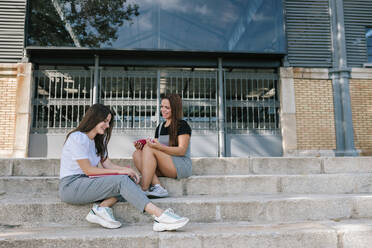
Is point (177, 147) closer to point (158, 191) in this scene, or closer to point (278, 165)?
point (158, 191)

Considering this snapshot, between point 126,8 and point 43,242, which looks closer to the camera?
point 43,242

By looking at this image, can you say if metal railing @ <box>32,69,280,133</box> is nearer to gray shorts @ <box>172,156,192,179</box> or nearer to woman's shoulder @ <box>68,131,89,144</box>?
gray shorts @ <box>172,156,192,179</box>

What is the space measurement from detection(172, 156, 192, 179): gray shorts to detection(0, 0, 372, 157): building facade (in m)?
3.89

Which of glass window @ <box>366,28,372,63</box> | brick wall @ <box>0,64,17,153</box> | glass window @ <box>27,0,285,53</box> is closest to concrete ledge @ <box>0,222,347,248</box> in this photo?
brick wall @ <box>0,64,17,153</box>

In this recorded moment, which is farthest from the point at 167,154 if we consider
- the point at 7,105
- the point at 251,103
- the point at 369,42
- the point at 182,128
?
the point at 369,42

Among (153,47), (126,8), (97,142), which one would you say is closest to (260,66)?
(153,47)

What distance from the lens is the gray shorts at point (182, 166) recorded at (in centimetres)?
325

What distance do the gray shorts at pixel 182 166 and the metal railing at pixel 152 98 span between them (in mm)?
3952

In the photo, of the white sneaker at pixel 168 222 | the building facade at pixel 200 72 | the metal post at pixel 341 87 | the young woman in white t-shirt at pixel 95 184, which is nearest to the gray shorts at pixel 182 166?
the young woman in white t-shirt at pixel 95 184

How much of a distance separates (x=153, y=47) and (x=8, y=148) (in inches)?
175

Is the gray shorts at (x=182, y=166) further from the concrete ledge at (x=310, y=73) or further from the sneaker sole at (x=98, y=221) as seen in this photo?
the concrete ledge at (x=310, y=73)

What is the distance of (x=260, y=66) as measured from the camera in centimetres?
756

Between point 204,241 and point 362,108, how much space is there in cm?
706

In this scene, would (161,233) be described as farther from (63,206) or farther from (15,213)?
(15,213)
